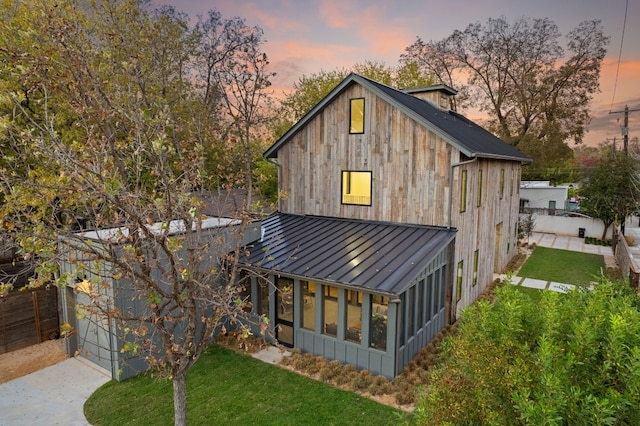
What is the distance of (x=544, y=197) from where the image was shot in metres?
33.1

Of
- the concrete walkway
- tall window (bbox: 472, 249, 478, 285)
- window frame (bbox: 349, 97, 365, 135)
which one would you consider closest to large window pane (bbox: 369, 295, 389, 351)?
window frame (bbox: 349, 97, 365, 135)

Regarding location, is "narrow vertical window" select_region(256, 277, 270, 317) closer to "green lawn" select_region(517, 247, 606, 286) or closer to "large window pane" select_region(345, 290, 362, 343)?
"large window pane" select_region(345, 290, 362, 343)

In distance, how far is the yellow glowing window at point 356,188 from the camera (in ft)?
44.9

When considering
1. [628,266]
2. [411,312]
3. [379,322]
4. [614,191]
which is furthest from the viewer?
[614,191]

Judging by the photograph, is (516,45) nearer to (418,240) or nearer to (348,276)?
(418,240)

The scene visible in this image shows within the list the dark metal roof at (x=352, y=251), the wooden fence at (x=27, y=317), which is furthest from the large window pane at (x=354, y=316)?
the wooden fence at (x=27, y=317)

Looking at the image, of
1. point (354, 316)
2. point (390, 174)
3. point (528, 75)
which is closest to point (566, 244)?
point (528, 75)

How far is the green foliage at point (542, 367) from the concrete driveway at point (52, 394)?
7.88 metres

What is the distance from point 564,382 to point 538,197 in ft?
114

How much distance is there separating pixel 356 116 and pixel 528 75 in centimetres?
2752

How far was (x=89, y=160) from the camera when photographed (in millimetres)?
4992

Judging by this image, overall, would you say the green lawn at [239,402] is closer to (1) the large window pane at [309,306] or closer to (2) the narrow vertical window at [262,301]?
(1) the large window pane at [309,306]

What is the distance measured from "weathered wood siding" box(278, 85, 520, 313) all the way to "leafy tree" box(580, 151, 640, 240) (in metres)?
13.4

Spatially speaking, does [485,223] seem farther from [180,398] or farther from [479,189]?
[180,398]
